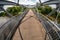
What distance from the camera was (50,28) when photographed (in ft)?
3.54

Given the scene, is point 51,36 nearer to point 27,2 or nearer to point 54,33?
point 54,33

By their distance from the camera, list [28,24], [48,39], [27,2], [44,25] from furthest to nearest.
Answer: [27,2]
[28,24]
[44,25]
[48,39]

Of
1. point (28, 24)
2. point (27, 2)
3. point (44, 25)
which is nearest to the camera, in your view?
point (44, 25)

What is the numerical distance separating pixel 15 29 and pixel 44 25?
0.64ft

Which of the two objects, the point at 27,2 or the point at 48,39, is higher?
the point at 48,39

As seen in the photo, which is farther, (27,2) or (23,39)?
(27,2)

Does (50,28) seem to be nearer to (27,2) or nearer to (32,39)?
(32,39)

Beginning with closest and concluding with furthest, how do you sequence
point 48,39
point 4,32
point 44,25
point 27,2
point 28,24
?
point 48,39 < point 4,32 < point 44,25 < point 28,24 < point 27,2

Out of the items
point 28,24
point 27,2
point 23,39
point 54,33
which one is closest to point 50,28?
point 54,33

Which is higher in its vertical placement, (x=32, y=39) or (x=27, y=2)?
(x=32, y=39)

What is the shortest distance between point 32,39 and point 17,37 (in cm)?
8

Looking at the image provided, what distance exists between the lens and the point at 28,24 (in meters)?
1.40

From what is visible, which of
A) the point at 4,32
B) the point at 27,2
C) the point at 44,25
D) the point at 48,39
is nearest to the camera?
the point at 48,39

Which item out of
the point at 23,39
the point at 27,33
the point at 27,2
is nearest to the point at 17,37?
the point at 23,39
